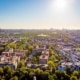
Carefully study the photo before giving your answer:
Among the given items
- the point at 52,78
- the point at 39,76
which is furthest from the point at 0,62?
the point at 52,78

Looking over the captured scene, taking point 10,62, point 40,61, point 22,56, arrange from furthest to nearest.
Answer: point 22,56 → point 40,61 → point 10,62

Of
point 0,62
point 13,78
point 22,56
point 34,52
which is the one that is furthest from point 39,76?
point 34,52

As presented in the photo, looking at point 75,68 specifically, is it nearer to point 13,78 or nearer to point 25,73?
point 25,73

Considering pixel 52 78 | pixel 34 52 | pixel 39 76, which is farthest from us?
pixel 34 52

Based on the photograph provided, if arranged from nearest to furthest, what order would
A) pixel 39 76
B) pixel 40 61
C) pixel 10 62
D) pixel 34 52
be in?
pixel 39 76 < pixel 10 62 < pixel 40 61 < pixel 34 52

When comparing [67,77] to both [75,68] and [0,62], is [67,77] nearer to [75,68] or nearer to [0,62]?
[75,68]

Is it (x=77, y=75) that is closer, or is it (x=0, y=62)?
(x=77, y=75)

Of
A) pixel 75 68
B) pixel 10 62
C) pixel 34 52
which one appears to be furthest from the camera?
pixel 34 52

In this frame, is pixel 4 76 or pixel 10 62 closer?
pixel 4 76
